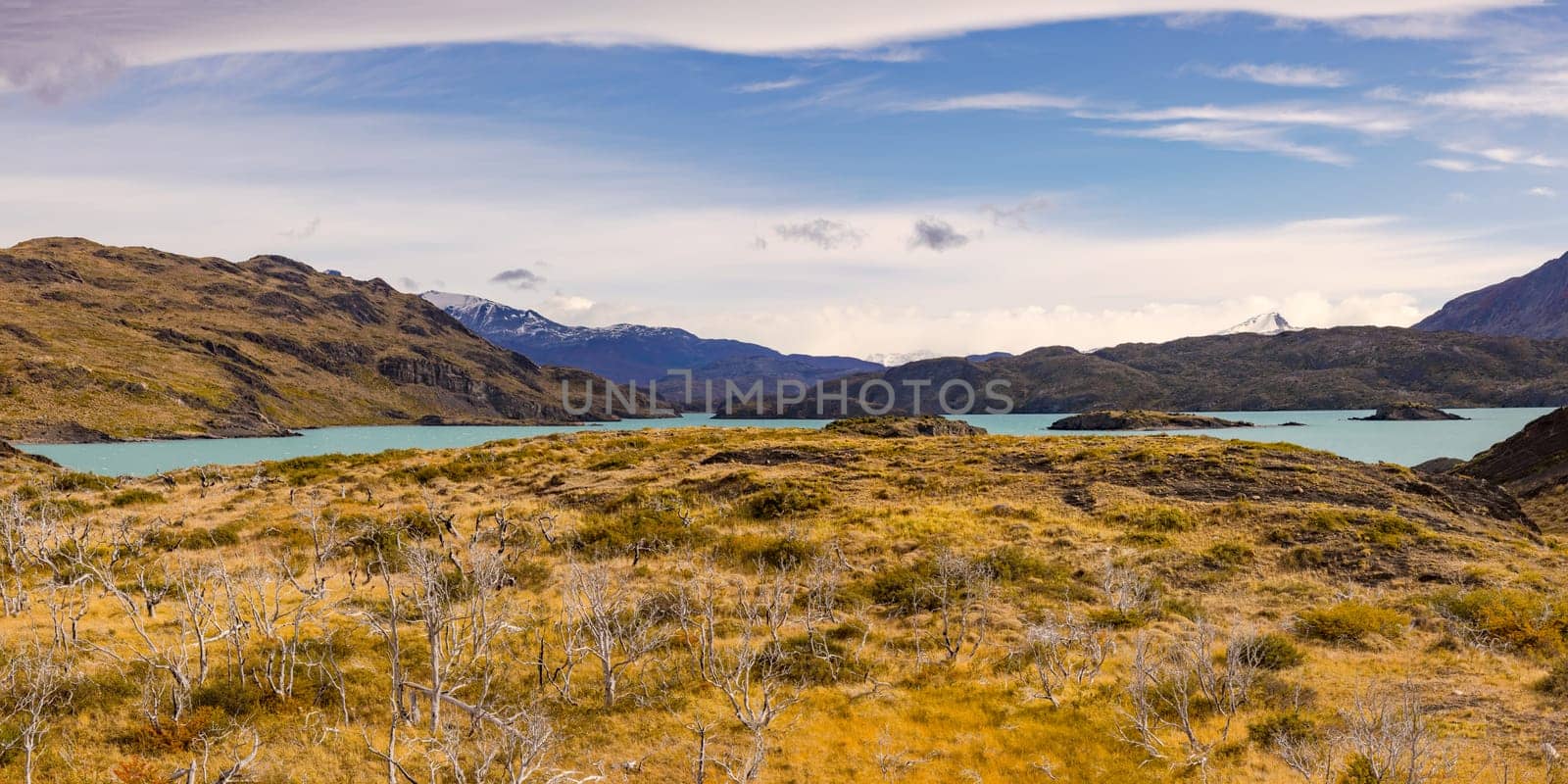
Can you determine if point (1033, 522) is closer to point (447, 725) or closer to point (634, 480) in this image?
point (634, 480)

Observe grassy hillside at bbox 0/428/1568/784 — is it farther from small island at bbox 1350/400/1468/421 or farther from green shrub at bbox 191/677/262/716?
small island at bbox 1350/400/1468/421

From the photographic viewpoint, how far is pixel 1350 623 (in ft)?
74.5

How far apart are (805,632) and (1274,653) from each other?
12.6m

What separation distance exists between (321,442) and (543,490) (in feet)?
448

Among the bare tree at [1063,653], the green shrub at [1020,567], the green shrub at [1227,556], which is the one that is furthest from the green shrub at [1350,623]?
the green shrub at [1020,567]

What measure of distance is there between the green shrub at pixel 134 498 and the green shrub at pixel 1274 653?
49897 mm

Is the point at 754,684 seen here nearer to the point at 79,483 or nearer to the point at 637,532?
the point at 637,532

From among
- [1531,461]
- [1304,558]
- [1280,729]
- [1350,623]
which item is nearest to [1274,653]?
[1350,623]

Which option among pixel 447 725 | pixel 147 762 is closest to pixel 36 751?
pixel 147 762

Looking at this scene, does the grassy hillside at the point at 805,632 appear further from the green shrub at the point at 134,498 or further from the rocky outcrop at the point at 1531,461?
the rocky outcrop at the point at 1531,461

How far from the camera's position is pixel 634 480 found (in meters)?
47.8

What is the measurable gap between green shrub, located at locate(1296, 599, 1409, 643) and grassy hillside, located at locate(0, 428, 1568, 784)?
10 cm

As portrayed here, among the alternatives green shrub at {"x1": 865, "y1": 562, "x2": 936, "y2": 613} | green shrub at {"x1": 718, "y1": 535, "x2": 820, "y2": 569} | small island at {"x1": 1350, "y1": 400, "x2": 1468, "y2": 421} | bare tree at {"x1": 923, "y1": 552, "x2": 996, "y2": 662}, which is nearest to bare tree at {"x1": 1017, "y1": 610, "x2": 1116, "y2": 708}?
bare tree at {"x1": 923, "y1": 552, "x2": 996, "y2": 662}

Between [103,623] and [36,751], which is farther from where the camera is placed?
[103,623]
